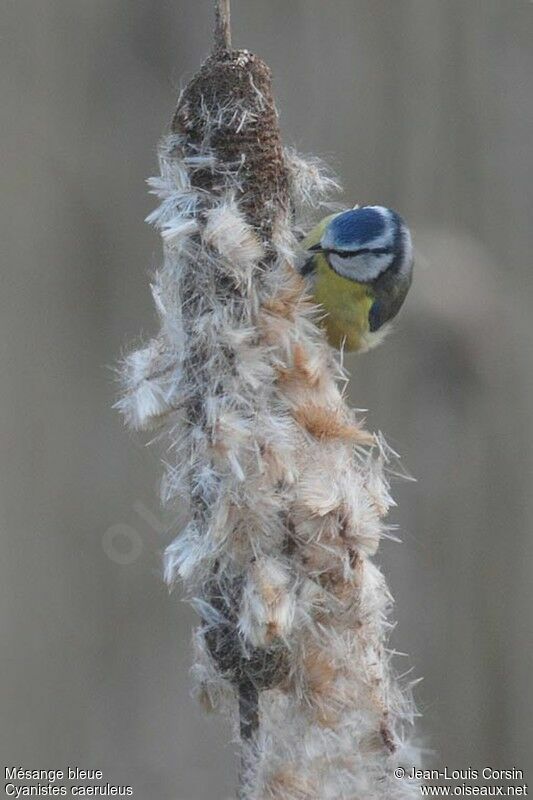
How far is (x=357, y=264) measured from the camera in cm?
86

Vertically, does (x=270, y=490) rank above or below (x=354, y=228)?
below

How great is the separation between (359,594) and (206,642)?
0.10 meters

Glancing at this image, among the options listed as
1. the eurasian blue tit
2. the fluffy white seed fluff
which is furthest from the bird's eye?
the fluffy white seed fluff

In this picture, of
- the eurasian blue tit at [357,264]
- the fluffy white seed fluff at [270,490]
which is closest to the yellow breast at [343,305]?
the eurasian blue tit at [357,264]

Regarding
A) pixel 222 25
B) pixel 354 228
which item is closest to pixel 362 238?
pixel 354 228

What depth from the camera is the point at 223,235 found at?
1.86 ft

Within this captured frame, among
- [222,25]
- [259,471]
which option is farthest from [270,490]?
[222,25]

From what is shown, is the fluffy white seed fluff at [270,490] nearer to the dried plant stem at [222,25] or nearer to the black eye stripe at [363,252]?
the dried plant stem at [222,25]

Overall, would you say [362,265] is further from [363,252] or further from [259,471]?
[259,471]

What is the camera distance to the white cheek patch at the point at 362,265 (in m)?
0.84

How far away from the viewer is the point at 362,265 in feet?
2.82

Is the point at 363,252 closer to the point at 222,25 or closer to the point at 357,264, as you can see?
the point at 357,264

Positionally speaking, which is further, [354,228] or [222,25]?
[354,228]

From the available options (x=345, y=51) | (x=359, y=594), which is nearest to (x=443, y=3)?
(x=345, y=51)
